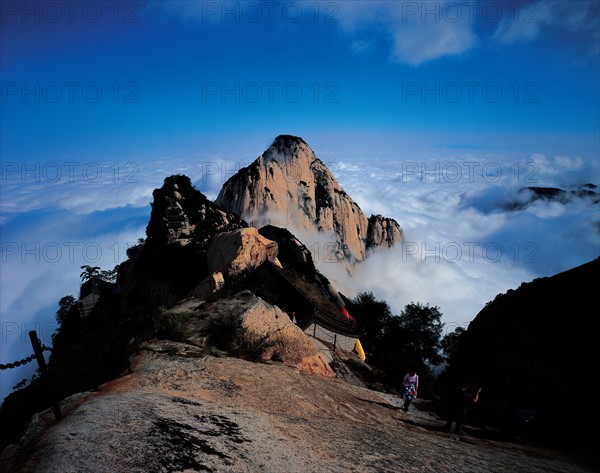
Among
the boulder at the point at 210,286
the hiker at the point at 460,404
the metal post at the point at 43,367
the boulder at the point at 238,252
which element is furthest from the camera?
the boulder at the point at 238,252

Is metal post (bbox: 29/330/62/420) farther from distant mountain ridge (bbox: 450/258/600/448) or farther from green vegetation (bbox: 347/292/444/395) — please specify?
green vegetation (bbox: 347/292/444/395)

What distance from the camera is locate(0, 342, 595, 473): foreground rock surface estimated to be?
5.12 m

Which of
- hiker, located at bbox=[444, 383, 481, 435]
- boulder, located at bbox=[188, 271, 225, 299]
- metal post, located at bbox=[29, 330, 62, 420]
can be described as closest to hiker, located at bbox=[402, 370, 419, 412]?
hiker, located at bbox=[444, 383, 481, 435]

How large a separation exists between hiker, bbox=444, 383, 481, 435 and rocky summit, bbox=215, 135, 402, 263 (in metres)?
76.6

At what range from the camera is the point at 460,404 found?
10.9 m

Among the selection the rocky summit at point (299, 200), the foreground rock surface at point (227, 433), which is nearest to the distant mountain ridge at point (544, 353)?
the foreground rock surface at point (227, 433)

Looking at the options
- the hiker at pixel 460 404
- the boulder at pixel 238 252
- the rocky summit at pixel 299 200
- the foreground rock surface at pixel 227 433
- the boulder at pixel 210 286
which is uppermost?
the rocky summit at pixel 299 200

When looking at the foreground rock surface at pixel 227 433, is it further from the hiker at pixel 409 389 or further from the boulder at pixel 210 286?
the boulder at pixel 210 286

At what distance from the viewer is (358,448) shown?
7016 millimetres

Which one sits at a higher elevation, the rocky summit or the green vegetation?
the rocky summit

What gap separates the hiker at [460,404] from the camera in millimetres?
10820

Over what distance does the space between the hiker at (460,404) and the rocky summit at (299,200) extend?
251 ft

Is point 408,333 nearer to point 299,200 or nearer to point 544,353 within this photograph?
point 544,353

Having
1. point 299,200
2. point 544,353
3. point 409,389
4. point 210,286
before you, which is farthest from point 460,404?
point 299,200
